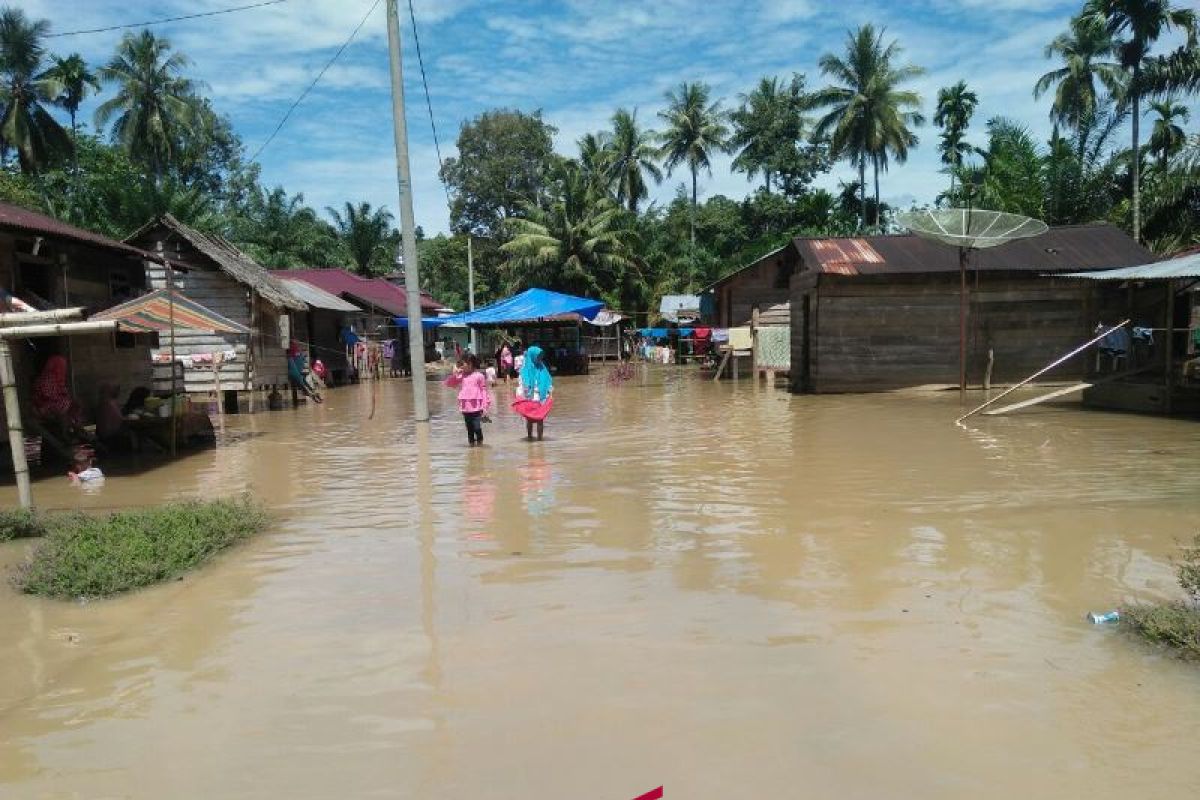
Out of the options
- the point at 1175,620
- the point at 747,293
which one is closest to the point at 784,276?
the point at 747,293

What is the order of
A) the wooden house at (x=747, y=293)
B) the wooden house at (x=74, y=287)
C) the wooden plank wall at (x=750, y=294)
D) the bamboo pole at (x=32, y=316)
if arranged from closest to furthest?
the bamboo pole at (x=32, y=316), the wooden house at (x=74, y=287), the wooden house at (x=747, y=293), the wooden plank wall at (x=750, y=294)

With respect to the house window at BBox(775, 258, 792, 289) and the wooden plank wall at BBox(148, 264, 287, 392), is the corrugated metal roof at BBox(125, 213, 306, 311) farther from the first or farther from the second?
the house window at BBox(775, 258, 792, 289)

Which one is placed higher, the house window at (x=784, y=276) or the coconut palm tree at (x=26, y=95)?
the coconut palm tree at (x=26, y=95)

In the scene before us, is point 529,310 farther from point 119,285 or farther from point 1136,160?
point 1136,160

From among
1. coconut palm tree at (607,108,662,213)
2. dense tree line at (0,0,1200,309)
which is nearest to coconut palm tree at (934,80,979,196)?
dense tree line at (0,0,1200,309)

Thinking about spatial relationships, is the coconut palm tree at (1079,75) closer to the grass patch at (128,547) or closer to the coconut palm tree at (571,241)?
the coconut palm tree at (571,241)

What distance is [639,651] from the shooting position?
14.1 ft

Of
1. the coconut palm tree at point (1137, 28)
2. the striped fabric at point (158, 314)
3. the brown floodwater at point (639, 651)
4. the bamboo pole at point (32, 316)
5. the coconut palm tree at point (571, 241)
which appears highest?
the coconut palm tree at point (1137, 28)

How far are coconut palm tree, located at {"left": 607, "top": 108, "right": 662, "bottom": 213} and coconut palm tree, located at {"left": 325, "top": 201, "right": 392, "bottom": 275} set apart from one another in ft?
42.5

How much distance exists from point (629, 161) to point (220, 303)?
100ft

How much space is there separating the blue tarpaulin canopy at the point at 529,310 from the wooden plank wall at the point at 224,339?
704 centimetres

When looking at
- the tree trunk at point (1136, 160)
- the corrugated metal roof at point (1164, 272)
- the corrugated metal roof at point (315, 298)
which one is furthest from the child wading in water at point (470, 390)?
the tree trunk at point (1136, 160)

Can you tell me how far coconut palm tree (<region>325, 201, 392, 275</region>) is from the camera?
4319cm

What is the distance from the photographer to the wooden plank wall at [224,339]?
19.2 metres
